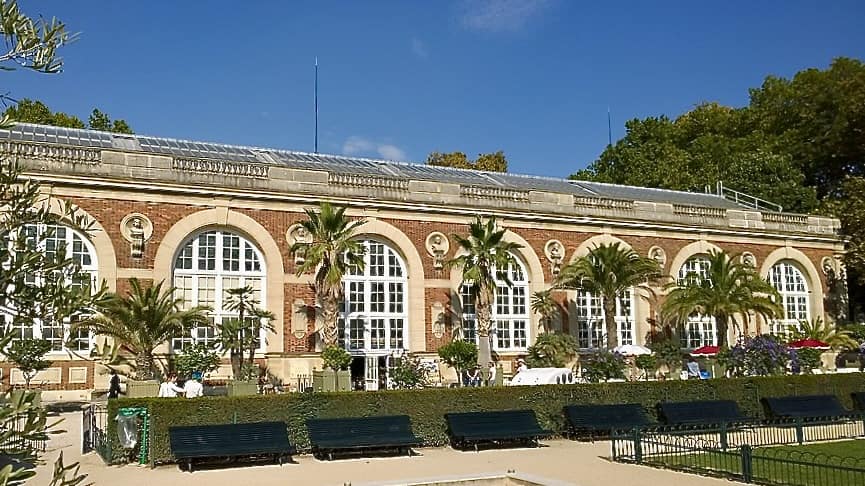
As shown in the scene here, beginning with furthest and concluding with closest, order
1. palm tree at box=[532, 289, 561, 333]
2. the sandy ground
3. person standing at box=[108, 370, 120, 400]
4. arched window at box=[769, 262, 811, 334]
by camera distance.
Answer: arched window at box=[769, 262, 811, 334]
palm tree at box=[532, 289, 561, 333]
person standing at box=[108, 370, 120, 400]
the sandy ground

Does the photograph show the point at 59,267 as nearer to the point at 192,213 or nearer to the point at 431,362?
the point at 192,213

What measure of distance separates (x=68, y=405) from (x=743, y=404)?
1810 cm

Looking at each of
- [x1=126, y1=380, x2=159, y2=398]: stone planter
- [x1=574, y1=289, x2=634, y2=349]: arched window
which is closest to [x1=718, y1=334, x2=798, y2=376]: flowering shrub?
[x1=574, y1=289, x2=634, y2=349]: arched window

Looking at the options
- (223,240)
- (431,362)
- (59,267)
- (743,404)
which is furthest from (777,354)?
(59,267)

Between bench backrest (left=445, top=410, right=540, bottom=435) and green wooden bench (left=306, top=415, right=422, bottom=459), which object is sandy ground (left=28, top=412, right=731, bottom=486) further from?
bench backrest (left=445, top=410, right=540, bottom=435)

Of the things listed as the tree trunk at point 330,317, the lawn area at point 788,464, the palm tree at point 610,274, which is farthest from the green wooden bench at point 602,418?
the palm tree at point 610,274

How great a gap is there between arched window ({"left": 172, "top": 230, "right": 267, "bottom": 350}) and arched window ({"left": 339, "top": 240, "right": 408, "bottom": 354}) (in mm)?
3109

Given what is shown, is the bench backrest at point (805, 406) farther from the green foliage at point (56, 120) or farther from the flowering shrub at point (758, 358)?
the green foliage at point (56, 120)

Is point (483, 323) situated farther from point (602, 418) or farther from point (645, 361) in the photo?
point (602, 418)

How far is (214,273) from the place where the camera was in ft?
88.8

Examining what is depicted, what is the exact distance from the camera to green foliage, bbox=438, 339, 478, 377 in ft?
93.1

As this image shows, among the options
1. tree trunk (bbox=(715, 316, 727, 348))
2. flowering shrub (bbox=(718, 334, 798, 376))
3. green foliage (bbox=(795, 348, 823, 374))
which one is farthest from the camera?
tree trunk (bbox=(715, 316, 727, 348))

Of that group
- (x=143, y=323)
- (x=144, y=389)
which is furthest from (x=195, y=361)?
(x=144, y=389)

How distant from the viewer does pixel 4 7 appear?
5.52 metres
